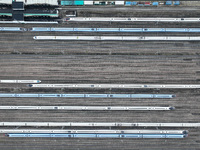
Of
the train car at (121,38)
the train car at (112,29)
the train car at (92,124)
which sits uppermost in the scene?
the train car at (112,29)

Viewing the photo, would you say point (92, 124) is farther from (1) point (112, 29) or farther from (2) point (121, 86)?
(1) point (112, 29)

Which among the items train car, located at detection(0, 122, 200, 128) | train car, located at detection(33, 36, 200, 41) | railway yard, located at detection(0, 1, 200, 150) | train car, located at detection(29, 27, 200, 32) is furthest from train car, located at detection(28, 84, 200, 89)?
train car, located at detection(29, 27, 200, 32)

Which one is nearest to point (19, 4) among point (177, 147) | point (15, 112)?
point (15, 112)

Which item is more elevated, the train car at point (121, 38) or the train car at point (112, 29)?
the train car at point (112, 29)

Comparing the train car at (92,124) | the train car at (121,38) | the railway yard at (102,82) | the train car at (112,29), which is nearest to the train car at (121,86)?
the railway yard at (102,82)

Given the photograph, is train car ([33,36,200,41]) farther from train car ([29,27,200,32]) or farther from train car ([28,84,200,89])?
train car ([28,84,200,89])

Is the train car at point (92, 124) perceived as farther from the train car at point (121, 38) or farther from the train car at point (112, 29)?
the train car at point (112, 29)

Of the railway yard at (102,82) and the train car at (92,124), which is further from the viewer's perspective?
the train car at (92,124)

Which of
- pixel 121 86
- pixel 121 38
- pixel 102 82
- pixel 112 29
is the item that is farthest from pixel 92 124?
pixel 112 29

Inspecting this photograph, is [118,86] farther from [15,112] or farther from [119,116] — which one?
[15,112]
